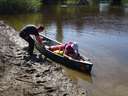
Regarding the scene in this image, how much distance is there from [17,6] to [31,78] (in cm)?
2722

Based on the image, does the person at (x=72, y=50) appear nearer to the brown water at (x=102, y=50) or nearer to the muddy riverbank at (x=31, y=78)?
the brown water at (x=102, y=50)

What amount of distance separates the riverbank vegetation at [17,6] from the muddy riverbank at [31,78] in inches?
847

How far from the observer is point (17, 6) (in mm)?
38656

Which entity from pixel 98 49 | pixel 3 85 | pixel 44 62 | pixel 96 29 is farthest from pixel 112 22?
pixel 3 85

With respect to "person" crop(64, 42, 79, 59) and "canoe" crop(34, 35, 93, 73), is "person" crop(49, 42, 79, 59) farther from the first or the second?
"canoe" crop(34, 35, 93, 73)

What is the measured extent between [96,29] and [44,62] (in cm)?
1372

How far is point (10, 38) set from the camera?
20906mm

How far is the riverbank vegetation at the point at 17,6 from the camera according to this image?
37594 mm

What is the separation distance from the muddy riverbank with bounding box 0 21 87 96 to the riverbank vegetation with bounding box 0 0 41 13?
21523mm

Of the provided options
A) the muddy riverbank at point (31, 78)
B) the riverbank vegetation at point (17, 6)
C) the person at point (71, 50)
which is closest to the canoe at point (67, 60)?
the person at point (71, 50)

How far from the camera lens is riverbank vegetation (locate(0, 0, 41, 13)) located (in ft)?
123

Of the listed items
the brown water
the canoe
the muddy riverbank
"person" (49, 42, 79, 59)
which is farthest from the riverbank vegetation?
"person" (49, 42, 79, 59)

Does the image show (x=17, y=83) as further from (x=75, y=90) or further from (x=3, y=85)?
(x=75, y=90)

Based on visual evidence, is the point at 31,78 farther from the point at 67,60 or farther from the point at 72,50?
the point at 72,50
